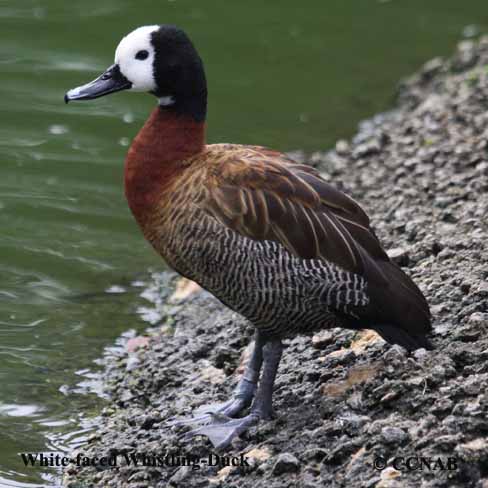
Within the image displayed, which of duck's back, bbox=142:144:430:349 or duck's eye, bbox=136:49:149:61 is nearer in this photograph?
duck's back, bbox=142:144:430:349

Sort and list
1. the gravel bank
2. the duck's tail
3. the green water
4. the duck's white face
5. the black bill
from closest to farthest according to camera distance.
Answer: the gravel bank, the duck's tail, the duck's white face, the black bill, the green water

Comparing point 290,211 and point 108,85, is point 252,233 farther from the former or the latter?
point 108,85

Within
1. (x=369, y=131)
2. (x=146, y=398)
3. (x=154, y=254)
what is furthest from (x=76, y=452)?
(x=369, y=131)

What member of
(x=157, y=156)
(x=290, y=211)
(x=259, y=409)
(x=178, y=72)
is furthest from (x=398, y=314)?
(x=178, y=72)

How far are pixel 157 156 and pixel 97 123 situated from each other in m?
4.86

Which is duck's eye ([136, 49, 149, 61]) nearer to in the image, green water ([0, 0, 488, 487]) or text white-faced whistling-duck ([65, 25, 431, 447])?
text white-faced whistling-duck ([65, 25, 431, 447])

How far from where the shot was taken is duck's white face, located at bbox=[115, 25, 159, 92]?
5.96m

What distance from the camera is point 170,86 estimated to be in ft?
19.7

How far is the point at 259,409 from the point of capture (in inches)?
229

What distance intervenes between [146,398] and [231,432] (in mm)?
1144

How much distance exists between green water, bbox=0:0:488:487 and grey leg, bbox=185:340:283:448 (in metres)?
0.98

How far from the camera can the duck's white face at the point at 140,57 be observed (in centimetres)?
596

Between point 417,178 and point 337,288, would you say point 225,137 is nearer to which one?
point 417,178

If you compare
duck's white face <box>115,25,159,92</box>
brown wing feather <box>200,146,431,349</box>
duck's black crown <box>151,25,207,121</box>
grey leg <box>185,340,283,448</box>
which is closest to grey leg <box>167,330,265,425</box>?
grey leg <box>185,340,283,448</box>
